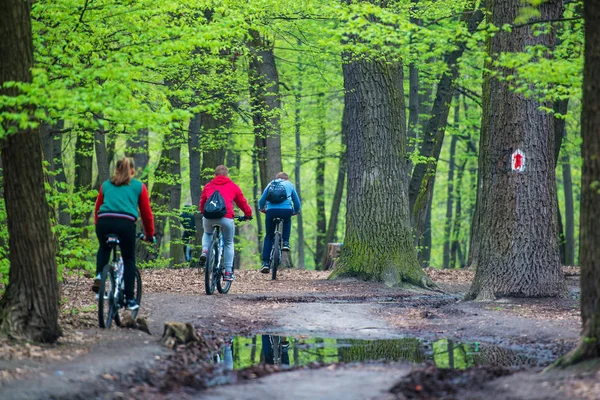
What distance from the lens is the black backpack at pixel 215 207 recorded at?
43.8 ft

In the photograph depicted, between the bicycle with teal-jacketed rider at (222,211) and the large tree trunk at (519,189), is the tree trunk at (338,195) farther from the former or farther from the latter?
the large tree trunk at (519,189)

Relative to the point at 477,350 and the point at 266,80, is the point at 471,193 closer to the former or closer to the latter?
the point at 266,80

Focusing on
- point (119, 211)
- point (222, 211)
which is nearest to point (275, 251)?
point (222, 211)

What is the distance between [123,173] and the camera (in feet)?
30.6

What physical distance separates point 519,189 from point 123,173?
→ 20.8 ft

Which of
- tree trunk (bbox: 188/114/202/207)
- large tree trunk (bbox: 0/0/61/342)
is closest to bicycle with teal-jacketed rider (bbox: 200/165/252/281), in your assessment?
large tree trunk (bbox: 0/0/61/342)

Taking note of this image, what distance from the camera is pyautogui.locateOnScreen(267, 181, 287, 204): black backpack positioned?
54.7ft

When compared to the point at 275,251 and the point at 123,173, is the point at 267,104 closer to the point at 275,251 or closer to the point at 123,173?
the point at 275,251

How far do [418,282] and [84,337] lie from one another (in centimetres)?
867

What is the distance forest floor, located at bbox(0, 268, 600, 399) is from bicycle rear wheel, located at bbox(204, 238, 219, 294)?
0.31 metres

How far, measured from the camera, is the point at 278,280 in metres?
17.8

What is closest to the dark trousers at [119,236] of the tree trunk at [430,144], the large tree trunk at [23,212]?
the large tree trunk at [23,212]

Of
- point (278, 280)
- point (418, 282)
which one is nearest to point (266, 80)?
point (278, 280)

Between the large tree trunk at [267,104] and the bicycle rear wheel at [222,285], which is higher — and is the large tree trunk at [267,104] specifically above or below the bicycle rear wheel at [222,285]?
above
